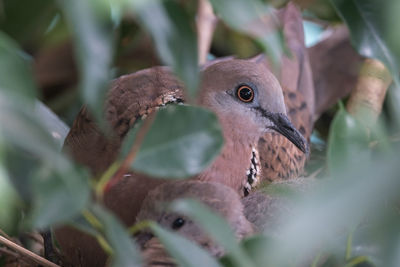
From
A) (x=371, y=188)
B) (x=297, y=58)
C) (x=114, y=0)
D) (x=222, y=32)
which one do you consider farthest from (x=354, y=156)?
(x=222, y=32)

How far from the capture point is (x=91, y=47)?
2.06 feet

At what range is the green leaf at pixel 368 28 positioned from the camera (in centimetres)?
94

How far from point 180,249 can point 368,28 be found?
0.49 m

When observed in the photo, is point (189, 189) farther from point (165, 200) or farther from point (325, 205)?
point (325, 205)

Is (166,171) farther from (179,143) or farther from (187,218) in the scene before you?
(187,218)

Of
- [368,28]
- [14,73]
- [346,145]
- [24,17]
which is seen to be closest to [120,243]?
[14,73]

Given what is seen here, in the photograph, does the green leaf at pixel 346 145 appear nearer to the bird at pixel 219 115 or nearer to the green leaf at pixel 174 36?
the green leaf at pixel 174 36

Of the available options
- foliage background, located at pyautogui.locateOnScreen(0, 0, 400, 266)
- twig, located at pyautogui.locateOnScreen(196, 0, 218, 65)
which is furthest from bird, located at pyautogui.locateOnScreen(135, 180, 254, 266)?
twig, located at pyautogui.locateOnScreen(196, 0, 218, 65)

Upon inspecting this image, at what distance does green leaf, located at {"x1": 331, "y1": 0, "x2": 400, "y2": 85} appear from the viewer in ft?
3.07

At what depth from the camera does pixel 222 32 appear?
234 cm

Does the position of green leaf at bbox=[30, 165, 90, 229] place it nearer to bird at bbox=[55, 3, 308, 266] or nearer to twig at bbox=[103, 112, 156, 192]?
twig at bbox=[103, 112, 156, 192]

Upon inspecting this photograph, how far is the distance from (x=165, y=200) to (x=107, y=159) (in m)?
0.23

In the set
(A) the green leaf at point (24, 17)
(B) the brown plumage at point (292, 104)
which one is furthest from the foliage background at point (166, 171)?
(B) the brown plumage at point (292, 104)

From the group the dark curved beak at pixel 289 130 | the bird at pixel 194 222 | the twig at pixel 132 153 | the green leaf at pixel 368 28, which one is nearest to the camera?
the twig at pixel 132 153
